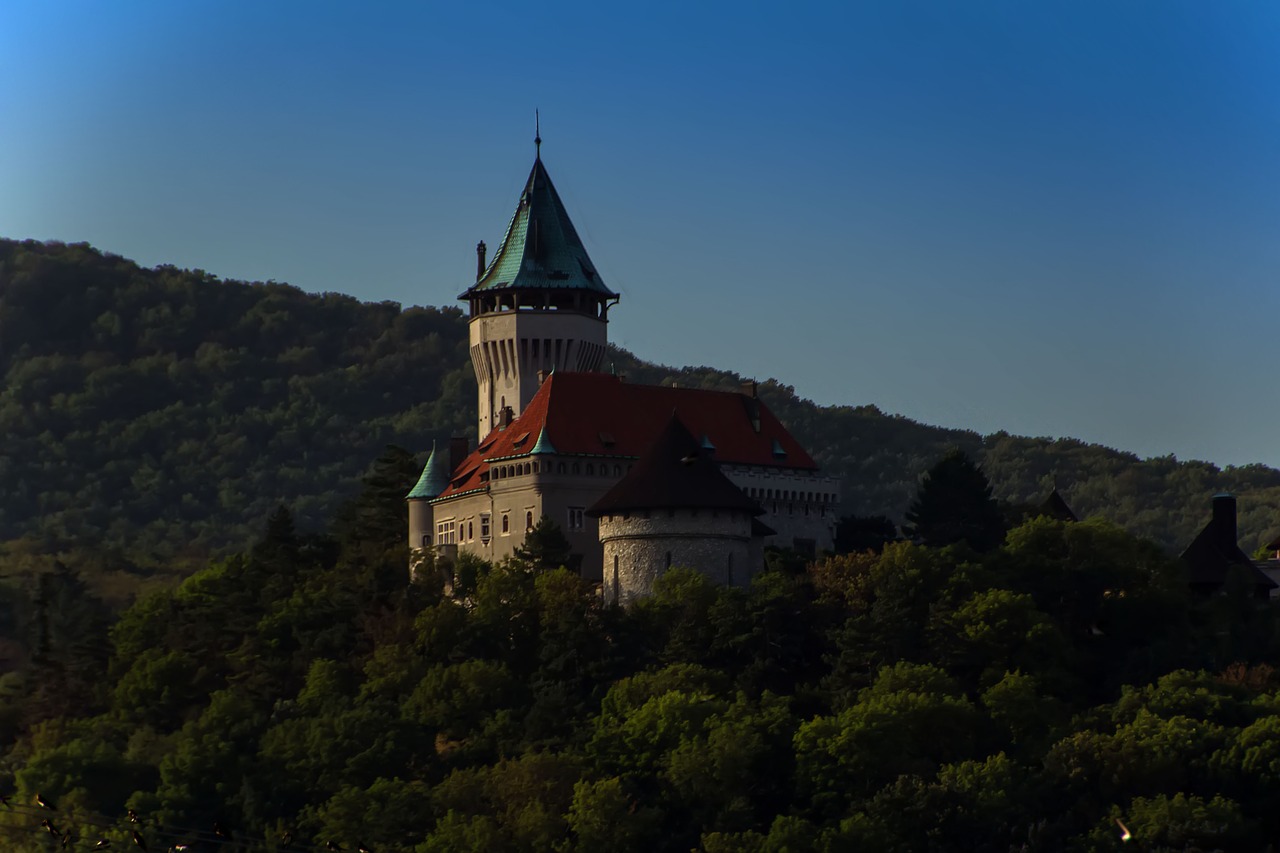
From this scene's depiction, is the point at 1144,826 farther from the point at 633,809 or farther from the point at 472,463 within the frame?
the point at 472,463

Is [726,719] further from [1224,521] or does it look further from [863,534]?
[1224,521]

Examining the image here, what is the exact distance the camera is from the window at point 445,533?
9444 centimetres

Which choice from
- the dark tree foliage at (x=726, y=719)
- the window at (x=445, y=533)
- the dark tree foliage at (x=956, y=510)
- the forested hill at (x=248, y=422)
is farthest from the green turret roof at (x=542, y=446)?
the forested hill at (x=248, y=422)

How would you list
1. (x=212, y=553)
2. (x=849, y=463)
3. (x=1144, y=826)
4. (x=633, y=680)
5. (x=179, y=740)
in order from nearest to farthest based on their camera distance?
(x=1144, y=826), (x=633, y=680), (x=179, y=740), (x=212, y=553), (x=849, y=463)

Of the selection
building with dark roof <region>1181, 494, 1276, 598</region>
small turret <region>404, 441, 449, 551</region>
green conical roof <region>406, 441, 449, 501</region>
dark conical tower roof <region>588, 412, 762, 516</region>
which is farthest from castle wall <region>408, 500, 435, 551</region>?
building with dark roof <region>1181, 494, 1276, 598</region>

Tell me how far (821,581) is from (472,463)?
1349cm

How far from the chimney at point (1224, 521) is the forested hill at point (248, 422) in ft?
214

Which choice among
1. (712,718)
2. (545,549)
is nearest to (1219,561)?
(712,718)

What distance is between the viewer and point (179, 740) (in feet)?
299

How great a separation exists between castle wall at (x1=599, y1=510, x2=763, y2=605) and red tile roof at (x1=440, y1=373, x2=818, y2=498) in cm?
482

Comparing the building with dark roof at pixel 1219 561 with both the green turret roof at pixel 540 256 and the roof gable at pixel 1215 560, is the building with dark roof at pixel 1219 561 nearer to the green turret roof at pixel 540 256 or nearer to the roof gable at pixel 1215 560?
the roof gable at pixel 1215 560

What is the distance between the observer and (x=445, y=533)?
311 feet

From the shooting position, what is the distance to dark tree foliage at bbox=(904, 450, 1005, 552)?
93.9 meters

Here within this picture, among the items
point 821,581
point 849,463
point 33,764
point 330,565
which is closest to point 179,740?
point 33,764
